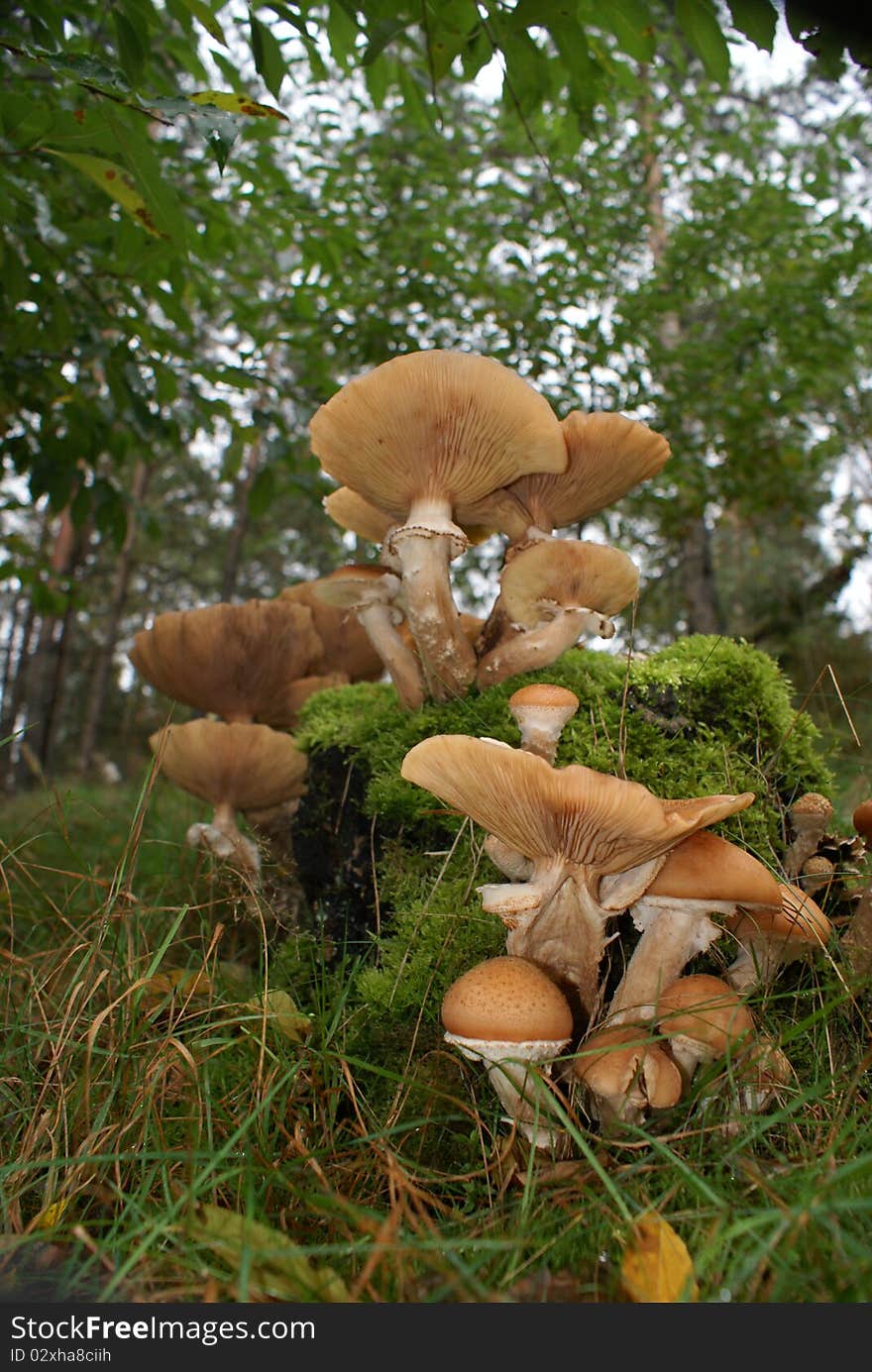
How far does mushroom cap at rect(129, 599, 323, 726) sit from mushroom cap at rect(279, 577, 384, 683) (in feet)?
0.42

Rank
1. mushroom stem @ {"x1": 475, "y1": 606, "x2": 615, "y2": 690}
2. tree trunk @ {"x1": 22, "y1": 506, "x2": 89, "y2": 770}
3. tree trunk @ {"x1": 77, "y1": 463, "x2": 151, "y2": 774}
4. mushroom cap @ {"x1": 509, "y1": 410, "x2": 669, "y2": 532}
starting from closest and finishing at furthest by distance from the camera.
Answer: mushroom cap @ {"x1": 509, "y1": 410, "x2": 669, "y2": 532} < mushroom stem @ {"x1": 475, "y1": 606, "x2": 615, "y2": 690} < tree trunk @ {"x1": 22, "y1": 506, "x2": 89, "y2": 770} < tree trunk @ {"x1": 77, "y1": 463, "x2": 151, "y2": 774}

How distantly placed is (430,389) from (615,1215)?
2093 mm

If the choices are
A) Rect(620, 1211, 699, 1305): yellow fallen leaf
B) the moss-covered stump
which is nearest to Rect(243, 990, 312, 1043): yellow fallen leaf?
the moss-covered stump

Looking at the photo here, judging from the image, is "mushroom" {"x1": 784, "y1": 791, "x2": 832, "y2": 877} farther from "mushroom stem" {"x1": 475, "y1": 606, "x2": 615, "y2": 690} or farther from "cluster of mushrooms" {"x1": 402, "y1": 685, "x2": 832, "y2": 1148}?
"mushroom stem" {"x1": 475, "y1": 606, "x2": 615, "y2": 690}

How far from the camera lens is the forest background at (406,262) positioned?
8.20 ft

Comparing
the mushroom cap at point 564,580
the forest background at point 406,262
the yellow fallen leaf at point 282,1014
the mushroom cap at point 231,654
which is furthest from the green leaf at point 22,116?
the yellow fallen leaf at point 282,1014

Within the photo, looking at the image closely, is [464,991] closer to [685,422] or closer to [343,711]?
[343,711]

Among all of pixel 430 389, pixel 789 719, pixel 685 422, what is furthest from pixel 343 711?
pixel 685 422

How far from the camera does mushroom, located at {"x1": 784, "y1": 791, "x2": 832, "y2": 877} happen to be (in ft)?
7.73

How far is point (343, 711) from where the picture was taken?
3.38m

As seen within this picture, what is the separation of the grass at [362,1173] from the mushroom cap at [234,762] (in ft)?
2.74

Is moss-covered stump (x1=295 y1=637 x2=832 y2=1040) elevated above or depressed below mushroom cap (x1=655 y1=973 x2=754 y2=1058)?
above

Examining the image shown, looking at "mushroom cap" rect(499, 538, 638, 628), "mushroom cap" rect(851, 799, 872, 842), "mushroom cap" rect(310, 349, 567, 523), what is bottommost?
"mushroom cap" rect(851, 799, 872, 842)

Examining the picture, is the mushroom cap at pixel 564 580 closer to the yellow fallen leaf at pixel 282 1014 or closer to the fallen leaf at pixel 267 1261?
the yellow fallen leaf at pixel 282 1014
